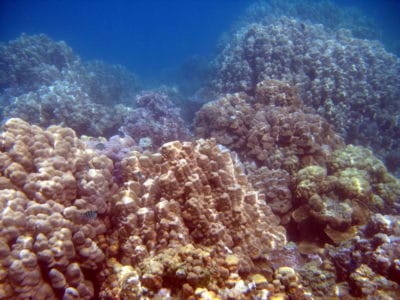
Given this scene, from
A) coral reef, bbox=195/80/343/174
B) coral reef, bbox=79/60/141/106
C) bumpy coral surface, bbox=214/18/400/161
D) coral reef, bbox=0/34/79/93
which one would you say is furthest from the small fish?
coral reef, bbox=79/60/141/106

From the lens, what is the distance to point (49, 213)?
3984 mm

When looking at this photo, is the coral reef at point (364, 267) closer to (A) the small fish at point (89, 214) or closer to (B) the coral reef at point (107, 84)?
(A) the small fish at point (89, 214)

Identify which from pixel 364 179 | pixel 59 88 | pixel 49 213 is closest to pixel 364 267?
pixel 364 179

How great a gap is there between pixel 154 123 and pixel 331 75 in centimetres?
753

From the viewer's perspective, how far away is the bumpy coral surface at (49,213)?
3531 millimetres

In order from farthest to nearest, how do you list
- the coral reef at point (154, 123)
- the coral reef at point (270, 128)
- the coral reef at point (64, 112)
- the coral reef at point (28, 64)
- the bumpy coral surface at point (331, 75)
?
the coral reef at point (28, 64)
the bumpy coral surface at point (331, 75)
the coral reef at point (64, 112)
the coral reef at point (154, 123)
the coral reef at point (270, 128)

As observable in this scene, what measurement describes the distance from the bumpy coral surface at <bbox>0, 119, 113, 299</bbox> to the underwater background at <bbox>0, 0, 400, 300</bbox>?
0.02m

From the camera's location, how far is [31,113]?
425 inches

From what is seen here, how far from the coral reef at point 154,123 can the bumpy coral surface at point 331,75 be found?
3779 millimetres

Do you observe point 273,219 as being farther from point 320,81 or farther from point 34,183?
point 320,81

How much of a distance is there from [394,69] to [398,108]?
2390mm

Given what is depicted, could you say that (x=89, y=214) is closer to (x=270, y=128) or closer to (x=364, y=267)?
(x=364, y=267)

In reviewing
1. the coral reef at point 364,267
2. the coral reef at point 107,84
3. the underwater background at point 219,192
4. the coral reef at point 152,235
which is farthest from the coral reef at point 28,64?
the coral reef at point 364,267

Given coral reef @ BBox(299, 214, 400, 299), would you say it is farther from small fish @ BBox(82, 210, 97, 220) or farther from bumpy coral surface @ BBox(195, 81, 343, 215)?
small fish @ BBox(82, 210, 97, 220)
